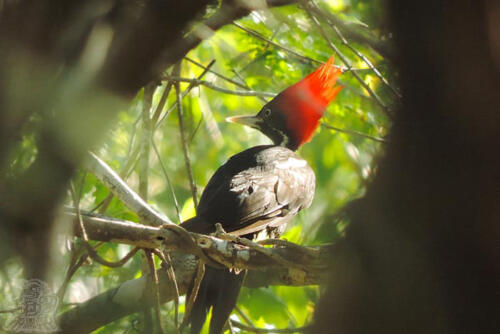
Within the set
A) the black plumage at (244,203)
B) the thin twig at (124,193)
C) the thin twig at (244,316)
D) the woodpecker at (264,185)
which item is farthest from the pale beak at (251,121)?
the thin twig at (124,193)

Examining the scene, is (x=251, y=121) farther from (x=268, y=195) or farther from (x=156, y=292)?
(x=156, y=292)

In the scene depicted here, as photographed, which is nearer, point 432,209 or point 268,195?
point 432,209

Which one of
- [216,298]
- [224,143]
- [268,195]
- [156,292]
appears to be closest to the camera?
[156,292]

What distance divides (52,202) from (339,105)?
3762 millimetres

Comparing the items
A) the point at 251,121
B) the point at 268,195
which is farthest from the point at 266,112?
the point at 268,195

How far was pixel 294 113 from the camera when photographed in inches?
206

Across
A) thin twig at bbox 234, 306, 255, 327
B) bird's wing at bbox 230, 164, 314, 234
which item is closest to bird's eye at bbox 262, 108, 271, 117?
bird's wing at bbox 230, 164, 314, 234

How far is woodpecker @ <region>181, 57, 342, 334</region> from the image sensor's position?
11.6 ft

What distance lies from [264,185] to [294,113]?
3.92 feet

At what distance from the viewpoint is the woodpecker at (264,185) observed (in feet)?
11.6

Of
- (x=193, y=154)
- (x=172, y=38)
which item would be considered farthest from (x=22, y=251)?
(x=193, y=154)

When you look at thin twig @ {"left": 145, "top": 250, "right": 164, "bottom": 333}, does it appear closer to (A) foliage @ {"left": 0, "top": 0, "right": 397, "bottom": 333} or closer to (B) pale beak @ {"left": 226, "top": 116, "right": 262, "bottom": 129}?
(A) foliage @ {"left": 0, "top": 0, "right": 397, "bottom": 333}

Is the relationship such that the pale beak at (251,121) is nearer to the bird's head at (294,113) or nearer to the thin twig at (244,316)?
the bird's head at (294,113)

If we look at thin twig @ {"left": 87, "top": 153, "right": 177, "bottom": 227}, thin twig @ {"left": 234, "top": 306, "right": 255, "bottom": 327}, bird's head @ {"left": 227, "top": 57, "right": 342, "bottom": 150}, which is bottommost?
thin twig @ {"left": 234, "top": 306, "right": 255, "bottom": 327}
